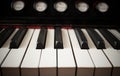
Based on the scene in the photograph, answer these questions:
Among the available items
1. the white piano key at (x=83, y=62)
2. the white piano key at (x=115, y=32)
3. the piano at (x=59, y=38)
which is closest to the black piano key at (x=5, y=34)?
the piano at (x=59, y=38)

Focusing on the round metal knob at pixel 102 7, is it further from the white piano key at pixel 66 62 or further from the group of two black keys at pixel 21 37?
the white piano key at pixel 66 62

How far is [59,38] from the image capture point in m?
1.01

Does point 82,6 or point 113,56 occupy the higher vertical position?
point 82,6

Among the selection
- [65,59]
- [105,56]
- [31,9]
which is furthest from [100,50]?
[31,9]

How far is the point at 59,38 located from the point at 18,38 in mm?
236

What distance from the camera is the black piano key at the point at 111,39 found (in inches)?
37.1

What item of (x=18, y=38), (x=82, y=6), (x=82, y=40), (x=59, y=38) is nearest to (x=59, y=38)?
(x=59, y=38)

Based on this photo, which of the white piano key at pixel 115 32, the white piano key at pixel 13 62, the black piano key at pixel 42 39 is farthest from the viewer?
the white piano key at pixel 115 32

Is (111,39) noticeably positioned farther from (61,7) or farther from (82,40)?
(61,7)

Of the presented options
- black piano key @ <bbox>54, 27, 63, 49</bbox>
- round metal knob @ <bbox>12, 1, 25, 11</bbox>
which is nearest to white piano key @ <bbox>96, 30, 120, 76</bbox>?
black piano key @ <bbox>54, 27, 63, 49</bbox>

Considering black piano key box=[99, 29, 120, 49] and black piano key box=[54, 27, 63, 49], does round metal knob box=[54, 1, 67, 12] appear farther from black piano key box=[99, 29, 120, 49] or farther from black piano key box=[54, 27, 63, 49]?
black piano key box=[99, 29, 120, 49]

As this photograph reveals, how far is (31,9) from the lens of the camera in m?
1.21

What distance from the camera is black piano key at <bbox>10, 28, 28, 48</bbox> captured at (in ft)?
3.03

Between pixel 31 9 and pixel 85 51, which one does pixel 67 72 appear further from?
pixel 31 9
